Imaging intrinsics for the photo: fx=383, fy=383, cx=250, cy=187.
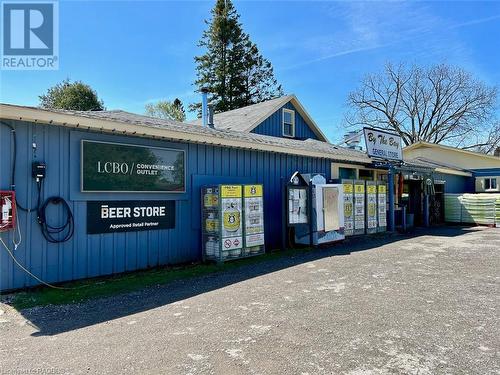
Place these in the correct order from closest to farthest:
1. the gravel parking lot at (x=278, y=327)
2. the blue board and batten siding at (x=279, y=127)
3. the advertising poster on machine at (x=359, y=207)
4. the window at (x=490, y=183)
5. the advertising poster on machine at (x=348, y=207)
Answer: the gravel parking lot at (x=278, y=327), the advertising poster on machine at (x=348, y=207), the advertising poster on machine at (x=359, y=207), the blue board and batten siding at (x=279, y=127), the window at (x=490, y=183)

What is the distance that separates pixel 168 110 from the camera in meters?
44.4

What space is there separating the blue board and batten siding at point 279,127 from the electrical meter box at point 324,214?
7.24 metres

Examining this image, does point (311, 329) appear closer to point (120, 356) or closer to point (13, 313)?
point (120, 356)

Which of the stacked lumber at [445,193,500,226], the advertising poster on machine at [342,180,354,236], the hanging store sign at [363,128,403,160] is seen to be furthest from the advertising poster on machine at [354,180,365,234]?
the stacked lumber at [445,193,500,226]

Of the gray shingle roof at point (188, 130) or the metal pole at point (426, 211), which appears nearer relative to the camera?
the gray shingle roof at point (188, 130)

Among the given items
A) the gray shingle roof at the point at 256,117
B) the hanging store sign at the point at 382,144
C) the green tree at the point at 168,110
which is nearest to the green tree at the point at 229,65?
the green tree at the point at 168,110

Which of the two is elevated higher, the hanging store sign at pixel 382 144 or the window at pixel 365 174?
the hanging store sign at pixel 382 144

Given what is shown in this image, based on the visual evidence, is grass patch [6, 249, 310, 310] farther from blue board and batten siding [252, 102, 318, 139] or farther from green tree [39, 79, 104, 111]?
green tree [39, 79, 104, 111]

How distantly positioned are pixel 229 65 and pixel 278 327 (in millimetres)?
34497

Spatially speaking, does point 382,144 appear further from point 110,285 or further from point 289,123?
point 110,285

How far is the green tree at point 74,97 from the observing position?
32.9 metres

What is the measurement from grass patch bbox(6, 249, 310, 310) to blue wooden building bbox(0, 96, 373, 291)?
11.1 inches

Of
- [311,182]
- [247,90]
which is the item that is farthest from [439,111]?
[311,182]

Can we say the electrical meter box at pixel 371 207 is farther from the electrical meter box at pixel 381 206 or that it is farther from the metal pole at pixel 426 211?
the metal pole at pixel 426 211
